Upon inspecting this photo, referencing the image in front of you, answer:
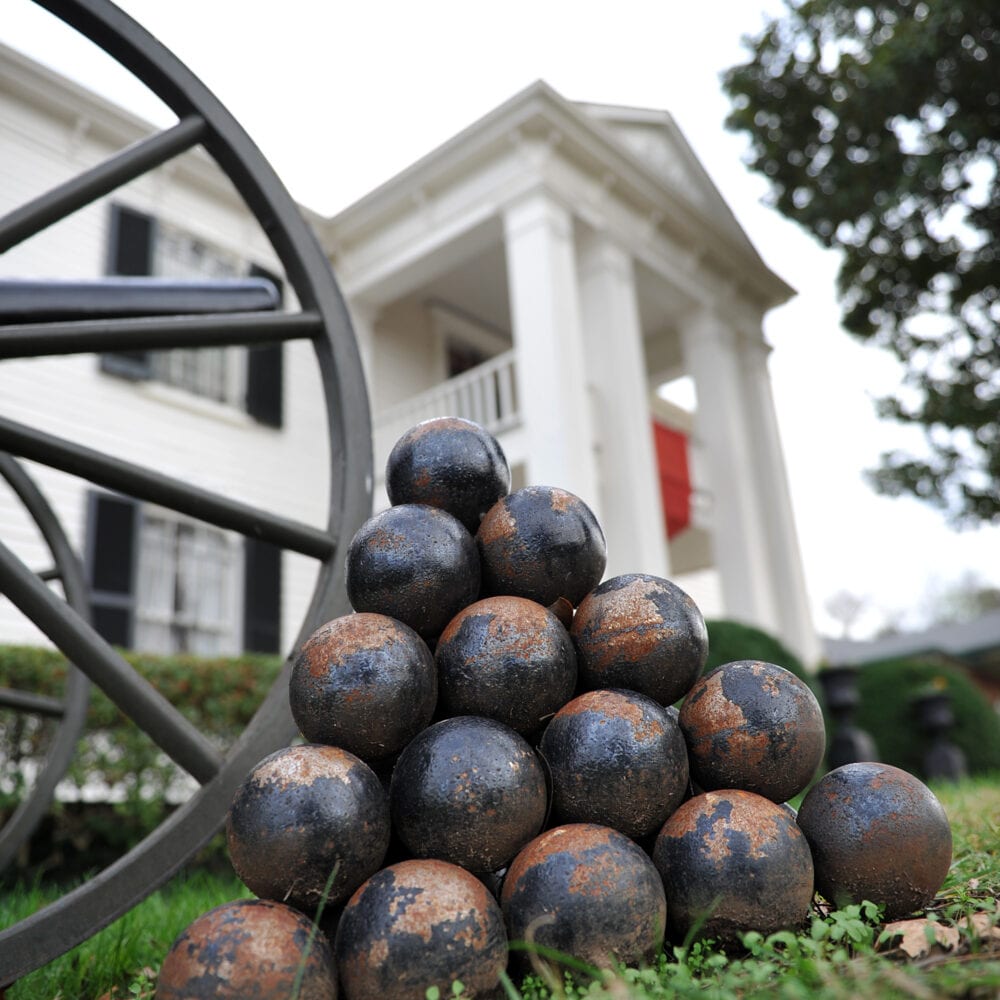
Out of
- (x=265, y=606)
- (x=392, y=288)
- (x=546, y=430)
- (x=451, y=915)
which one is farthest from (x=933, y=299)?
(x=451, y=915)

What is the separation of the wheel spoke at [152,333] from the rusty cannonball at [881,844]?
55.5 inches

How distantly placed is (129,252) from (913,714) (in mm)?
9820

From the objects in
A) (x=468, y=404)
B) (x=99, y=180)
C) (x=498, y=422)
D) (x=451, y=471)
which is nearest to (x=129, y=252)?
(x=468, y=404)

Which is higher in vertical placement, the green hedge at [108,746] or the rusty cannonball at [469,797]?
the green hedge at [108,746]

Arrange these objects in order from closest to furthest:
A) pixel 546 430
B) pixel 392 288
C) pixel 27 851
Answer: pixel 27 851 → pixel 546 430 → pixel 392 288

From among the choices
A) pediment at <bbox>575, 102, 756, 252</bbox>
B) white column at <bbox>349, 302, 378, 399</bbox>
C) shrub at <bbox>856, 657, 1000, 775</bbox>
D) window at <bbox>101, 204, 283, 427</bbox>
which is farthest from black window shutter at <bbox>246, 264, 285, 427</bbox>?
shrub at <bbox>856, 657, 1000, 775</bbox>

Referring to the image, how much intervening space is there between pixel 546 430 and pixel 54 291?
7945mm

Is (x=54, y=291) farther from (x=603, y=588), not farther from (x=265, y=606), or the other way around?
(x=265, y=606)

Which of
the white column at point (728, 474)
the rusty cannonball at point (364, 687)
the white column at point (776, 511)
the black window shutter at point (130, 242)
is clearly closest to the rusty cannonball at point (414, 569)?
the rusty cannonball at point (364, 687)

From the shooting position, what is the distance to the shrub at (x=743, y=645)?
7.61 metres

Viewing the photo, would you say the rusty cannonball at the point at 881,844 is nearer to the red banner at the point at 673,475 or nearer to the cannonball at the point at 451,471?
the cannonball at the point at 451,471

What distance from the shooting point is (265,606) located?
31.7ft

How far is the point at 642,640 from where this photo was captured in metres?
1.64

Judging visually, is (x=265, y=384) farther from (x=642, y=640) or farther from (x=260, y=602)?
(x=642, y=640)
